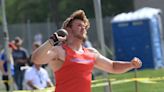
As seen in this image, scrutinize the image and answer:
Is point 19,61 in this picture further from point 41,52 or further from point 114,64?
point 41,52

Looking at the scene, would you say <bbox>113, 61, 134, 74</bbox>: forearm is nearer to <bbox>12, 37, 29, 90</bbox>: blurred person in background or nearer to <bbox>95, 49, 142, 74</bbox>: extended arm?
<bbox>95, 49, 142, 74</bbox>: extended arm

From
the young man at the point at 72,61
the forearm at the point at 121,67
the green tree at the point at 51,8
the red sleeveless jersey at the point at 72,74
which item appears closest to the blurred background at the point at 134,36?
the forearm at the point at 121,67

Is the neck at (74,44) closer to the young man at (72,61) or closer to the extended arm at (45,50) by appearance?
the young man at (72,61)

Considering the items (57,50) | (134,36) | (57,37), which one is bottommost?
(134,36)

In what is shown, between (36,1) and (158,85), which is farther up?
(36,1)

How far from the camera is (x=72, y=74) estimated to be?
543 cm

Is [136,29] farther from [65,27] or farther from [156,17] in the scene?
[65,27]

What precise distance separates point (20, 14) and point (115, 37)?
1421 inches

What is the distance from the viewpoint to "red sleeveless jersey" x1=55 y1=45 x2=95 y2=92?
17.8 ft

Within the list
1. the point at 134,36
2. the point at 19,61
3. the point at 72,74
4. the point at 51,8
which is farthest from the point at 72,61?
the point at 51,8

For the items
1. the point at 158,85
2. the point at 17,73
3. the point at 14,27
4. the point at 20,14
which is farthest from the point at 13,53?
the point at 20,14

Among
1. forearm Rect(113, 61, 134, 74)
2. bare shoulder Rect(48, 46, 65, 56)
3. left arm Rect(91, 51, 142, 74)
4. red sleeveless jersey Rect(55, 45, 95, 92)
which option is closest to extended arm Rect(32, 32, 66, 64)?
bare shoulder Rect(48, 46, 65, 56)

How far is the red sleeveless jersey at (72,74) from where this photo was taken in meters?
5.41

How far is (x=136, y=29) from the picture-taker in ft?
69.6
